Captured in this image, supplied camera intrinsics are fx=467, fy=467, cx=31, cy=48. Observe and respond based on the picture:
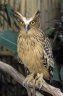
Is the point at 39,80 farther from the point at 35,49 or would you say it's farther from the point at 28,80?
the point at 35,49

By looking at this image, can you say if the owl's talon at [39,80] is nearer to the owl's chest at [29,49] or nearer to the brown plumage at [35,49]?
the brown plumage at [35,49]

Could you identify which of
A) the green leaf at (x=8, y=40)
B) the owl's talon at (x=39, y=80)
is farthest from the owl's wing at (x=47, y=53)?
the green leaf at (x=8, y=40)

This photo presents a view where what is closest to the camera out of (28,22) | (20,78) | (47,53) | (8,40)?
(28,22)

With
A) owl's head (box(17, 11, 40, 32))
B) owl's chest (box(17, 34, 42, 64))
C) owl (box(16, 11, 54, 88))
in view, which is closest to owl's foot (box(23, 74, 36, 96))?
owl (box(16, 11, 54, 88))

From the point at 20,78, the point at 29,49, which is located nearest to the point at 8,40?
the point at 29,49

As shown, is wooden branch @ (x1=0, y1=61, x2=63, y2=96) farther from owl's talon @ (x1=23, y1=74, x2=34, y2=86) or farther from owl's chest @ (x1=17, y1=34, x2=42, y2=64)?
owl's chest @ (x1=17, y1=34, x2=42, y2=64)

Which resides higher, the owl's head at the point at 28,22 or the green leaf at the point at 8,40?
the owl's head at the point at 28,22

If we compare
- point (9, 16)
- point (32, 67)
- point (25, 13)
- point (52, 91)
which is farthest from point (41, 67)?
point (25, 13)
